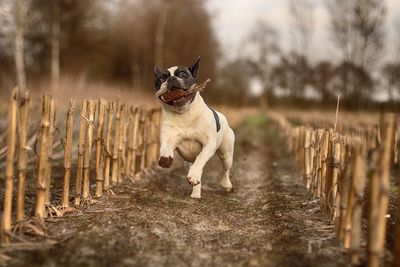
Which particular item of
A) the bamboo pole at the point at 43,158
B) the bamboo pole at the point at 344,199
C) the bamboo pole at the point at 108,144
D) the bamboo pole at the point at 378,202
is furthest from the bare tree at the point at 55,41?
the bamboo pole at the point at 378,202

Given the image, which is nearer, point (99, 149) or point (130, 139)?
point (99, 149)

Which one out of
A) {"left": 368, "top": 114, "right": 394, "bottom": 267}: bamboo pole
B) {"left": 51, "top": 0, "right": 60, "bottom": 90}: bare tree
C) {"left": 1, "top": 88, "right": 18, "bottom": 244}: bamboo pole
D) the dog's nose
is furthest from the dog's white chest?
{"left": 51, "top": 0, "right": 60, "bottom": 90}: bare tree

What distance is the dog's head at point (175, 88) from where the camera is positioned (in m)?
4.70

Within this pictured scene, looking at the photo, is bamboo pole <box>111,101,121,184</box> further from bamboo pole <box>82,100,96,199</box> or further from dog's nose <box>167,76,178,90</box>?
dog's nose <box>167,76,178,90</box>

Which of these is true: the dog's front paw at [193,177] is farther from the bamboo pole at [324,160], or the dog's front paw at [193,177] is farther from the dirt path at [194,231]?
the bamboo pole at [324,160]

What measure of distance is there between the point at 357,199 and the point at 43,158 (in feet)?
8.50

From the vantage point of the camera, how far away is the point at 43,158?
3852 millimetres

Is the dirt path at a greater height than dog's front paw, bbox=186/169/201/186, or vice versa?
dog's front paw, bbox=186/169/201/186

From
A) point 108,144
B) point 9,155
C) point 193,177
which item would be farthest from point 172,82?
point 9,155

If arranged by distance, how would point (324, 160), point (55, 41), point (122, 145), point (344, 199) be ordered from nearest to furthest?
1. point (344, 199)
2. point (324, 160)
3. point (122, 145)
4. point (55, 41)

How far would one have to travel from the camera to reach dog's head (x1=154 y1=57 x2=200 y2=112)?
470cm

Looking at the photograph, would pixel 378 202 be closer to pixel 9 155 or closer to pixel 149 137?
pixel 9 155

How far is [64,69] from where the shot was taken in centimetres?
1908

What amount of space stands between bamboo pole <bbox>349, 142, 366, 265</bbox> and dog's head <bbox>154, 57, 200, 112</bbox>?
205cm
